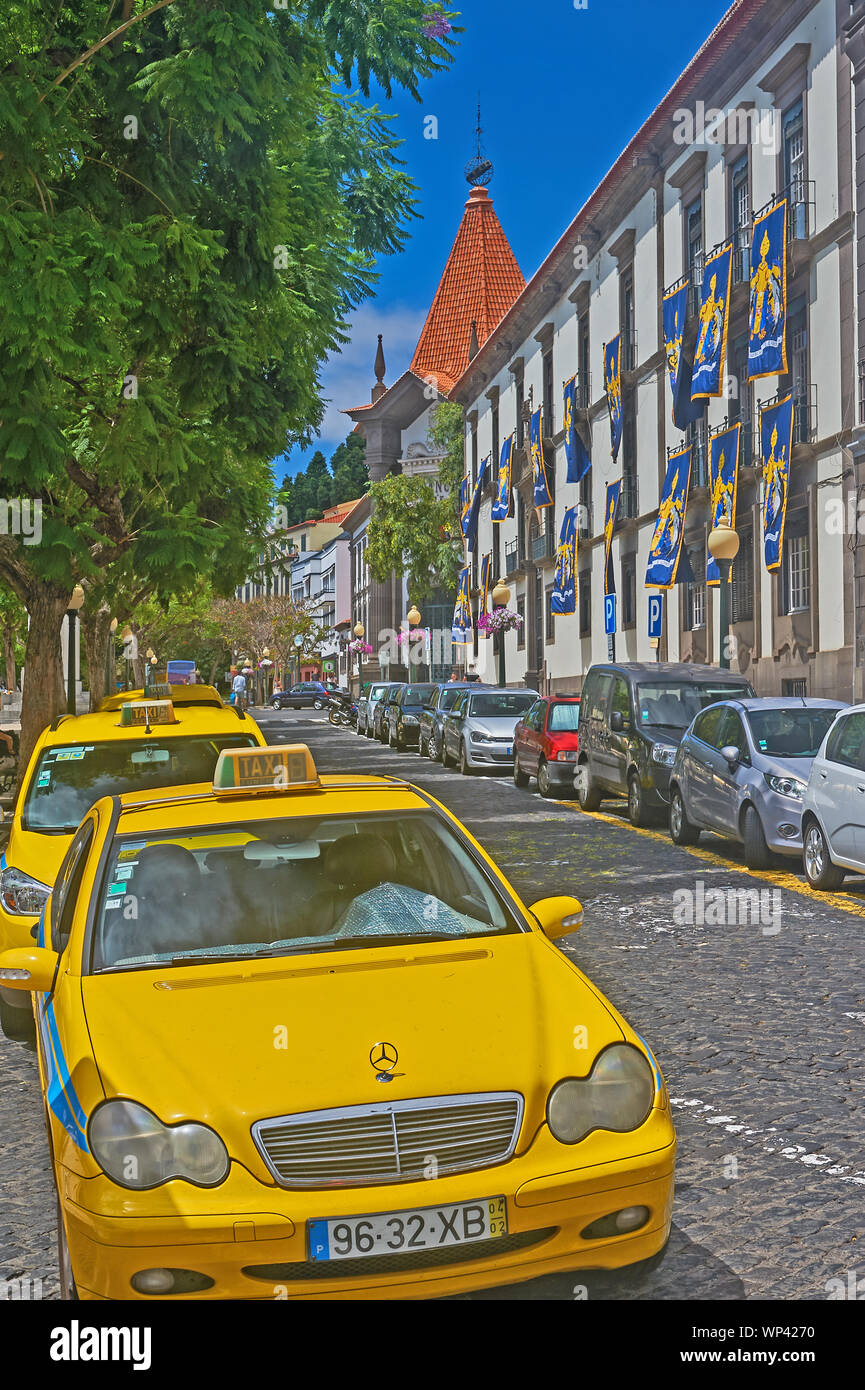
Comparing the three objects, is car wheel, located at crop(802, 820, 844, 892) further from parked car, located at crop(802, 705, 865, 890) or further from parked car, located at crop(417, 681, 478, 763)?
parked car, located at crop(417, 681, 478, 763)

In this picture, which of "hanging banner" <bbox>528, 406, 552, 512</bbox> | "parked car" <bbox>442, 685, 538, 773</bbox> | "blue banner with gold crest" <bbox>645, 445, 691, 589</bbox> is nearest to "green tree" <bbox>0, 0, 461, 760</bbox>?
"parked car" <bbox>442, 685, 538, 773</bbox>

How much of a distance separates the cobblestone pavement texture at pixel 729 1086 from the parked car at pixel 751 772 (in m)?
0.47

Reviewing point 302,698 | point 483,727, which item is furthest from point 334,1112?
point 302,698

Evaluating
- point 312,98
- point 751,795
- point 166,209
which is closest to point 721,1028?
point 751,795

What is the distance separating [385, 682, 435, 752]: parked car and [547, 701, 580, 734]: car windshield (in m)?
13.0

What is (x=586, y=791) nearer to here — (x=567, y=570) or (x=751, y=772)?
(x=751, y=772)

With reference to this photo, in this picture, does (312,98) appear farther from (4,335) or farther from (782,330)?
(782,330)

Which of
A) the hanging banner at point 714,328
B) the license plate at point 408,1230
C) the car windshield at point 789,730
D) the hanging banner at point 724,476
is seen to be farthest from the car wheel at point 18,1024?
the hanging banner at point 714,328

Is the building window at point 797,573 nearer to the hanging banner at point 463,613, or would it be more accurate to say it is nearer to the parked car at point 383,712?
the parked car at point 383,712

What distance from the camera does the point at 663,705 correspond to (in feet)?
60.9

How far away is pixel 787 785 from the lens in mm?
12914

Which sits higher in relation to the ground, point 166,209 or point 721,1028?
point 166,209

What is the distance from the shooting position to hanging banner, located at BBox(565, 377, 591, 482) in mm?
42406

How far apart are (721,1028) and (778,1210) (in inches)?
102
